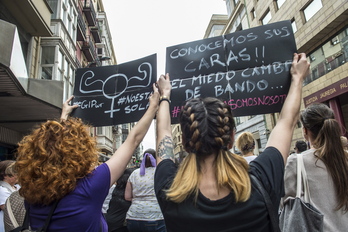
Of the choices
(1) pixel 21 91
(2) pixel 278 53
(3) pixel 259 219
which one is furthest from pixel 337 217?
(1) pixel 21 91

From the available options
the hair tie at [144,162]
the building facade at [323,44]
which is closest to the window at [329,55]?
the building facade at [323,44]

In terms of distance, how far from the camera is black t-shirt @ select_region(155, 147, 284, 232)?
3.68ft

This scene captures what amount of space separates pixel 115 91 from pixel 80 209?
6.58 feet

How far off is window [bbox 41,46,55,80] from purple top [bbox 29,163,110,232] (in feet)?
37.7

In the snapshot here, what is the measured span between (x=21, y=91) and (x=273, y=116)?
62.8ft

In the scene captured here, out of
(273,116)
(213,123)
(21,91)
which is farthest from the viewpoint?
(273,116)

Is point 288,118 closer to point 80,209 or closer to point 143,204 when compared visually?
point 80,209

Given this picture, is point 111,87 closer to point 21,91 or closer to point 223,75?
point 223,75

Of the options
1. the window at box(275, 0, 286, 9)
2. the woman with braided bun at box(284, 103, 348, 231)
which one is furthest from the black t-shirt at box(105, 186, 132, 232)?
the window at box(275, 0, 286, 9)

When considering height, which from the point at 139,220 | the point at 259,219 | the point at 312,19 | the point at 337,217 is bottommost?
the point at 139,220

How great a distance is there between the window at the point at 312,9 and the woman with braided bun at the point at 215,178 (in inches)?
625

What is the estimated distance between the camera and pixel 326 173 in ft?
6.13

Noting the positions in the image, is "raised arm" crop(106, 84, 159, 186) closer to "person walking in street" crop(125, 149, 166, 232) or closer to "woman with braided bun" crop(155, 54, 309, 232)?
"woman with braided bun" crop(155, 54, 309, 232)

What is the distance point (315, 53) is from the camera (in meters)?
15.1
